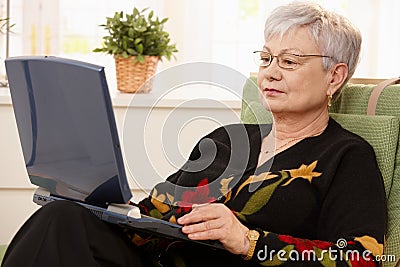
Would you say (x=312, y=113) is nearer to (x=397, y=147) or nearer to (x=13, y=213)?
(x=397, y=147)

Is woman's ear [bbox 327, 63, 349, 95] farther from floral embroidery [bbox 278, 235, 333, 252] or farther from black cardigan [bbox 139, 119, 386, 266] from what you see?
floral embroidery [bbox 278, 235, 333, 252]

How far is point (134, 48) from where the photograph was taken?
2.94 metres

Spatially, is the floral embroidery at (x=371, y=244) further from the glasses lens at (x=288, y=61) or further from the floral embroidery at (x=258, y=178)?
the glasses lens at (x=288, y=61)

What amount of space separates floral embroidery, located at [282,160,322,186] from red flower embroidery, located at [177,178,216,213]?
0.62 feet

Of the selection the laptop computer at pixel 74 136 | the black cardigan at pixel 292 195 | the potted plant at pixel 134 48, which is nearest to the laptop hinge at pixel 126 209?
the laptop computer at pixel 74 136

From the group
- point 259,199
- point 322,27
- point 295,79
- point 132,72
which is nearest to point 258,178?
point 259,199

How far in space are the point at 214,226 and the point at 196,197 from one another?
29cm

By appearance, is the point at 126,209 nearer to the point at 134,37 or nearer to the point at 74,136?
the point at 74,136

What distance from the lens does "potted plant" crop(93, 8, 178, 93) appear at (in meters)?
2.91

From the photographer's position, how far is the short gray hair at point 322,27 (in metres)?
1.76

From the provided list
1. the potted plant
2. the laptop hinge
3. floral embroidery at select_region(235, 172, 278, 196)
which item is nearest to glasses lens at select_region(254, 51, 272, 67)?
floral embroidery at select_region(235, 172, 278, 196)

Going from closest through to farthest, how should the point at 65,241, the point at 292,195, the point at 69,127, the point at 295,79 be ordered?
the point at 69,127 → the point at 65,241 → the point at 292,195 → the point at 295,79

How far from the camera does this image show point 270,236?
5.07 ft

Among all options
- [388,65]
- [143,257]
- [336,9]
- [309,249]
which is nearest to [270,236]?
[309,249]
